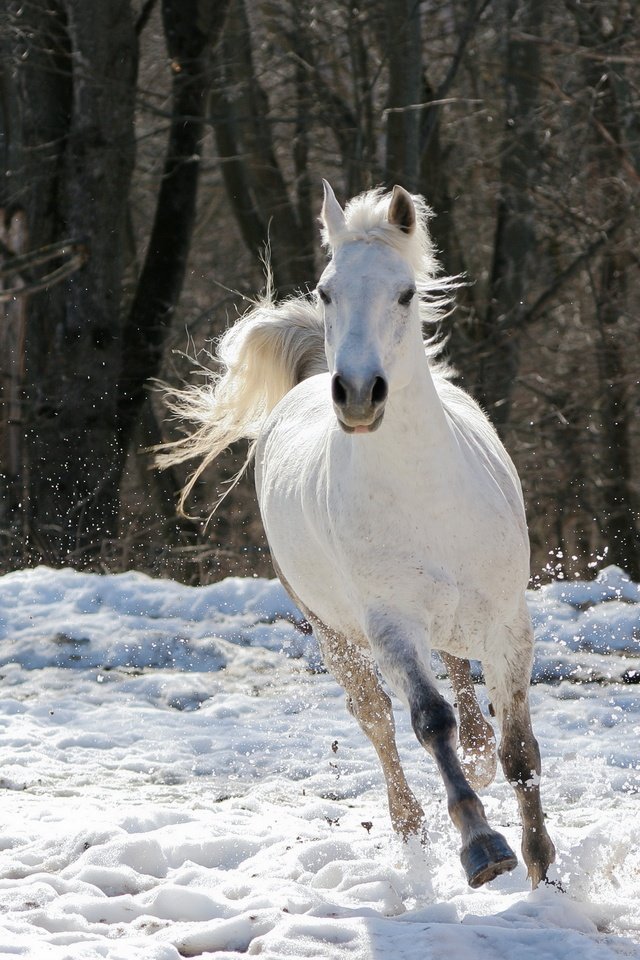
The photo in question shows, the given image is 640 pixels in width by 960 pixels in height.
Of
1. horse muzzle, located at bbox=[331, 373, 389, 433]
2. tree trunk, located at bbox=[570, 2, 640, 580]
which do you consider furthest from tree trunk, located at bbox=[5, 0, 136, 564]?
horse muzzle, located at bbox=[331, 373, 389, 433]

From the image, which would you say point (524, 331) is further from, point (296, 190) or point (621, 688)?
point (621, 688)

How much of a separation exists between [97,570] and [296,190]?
5.46 meters

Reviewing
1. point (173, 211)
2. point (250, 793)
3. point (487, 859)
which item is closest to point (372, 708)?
point (250, 793)

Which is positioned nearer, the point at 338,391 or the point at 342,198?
the point at 338,391

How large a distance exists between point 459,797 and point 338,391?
1121mm

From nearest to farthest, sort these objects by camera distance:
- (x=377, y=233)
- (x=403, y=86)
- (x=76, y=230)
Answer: (x=377, y=233) → (x=403, y=86) → (x=76, y=230)

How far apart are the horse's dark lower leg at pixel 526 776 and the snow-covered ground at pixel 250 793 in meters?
0.10

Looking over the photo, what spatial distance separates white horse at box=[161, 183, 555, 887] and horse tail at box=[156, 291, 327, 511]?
1.36 m

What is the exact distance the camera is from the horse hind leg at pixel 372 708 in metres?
4.65

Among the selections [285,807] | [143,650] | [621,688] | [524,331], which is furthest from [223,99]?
[285,807]

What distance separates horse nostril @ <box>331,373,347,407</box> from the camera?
11.2 feet

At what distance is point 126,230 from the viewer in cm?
1594

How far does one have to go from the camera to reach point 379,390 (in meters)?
3.43

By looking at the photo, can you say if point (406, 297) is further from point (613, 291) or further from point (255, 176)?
point (255, 176)
